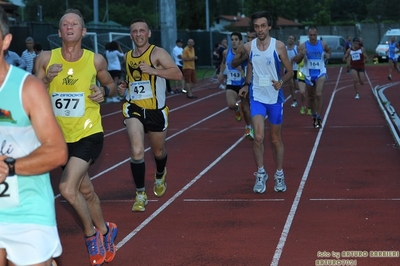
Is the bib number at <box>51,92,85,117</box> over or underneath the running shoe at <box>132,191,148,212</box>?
over

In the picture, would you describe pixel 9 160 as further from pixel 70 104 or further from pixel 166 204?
pixel 166 204

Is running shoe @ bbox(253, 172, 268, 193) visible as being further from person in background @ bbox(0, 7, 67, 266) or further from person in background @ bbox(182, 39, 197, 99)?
person in background @ bbox(182, 39, 197, 99)

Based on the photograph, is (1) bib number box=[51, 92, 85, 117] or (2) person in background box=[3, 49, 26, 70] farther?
(2) person in background box=[3, 49, 26, 70]

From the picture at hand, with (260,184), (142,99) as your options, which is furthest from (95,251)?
(260,184)

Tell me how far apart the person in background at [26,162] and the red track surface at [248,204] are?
3.04 metres

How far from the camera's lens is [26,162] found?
3.68m

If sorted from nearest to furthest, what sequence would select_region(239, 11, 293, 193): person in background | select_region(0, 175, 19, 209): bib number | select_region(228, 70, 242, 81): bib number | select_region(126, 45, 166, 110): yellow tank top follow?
select_region(0, 175, 19, 209): bib number < select_region(126, 45, 166, 110): yellow tank top < select_region(239, 11, 293, 193): person in background < select_region(228, 70, 242, 81): bib number

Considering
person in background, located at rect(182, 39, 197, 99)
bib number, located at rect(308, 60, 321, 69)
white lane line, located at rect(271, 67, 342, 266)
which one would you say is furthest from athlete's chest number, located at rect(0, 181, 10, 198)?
→ person in background, located at rect(182, 39, 197, 99)

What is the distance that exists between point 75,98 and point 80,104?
0.06 m

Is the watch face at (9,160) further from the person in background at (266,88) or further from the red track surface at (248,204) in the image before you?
the person in background at (266,88)

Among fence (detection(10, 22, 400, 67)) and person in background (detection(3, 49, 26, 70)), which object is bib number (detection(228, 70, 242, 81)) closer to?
person in background (detection(3, 49, 26, 70))

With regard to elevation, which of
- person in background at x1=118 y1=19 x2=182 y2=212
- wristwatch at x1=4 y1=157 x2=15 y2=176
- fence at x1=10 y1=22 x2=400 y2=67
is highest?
wristwatch at x1=4 y1=157 x2=15 y2=176

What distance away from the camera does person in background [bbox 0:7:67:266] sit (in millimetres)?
3686

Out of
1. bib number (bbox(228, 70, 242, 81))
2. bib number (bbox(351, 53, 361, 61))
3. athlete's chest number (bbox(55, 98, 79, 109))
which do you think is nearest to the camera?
athlete's chest number (bbox(55, 98, 79, 109))
